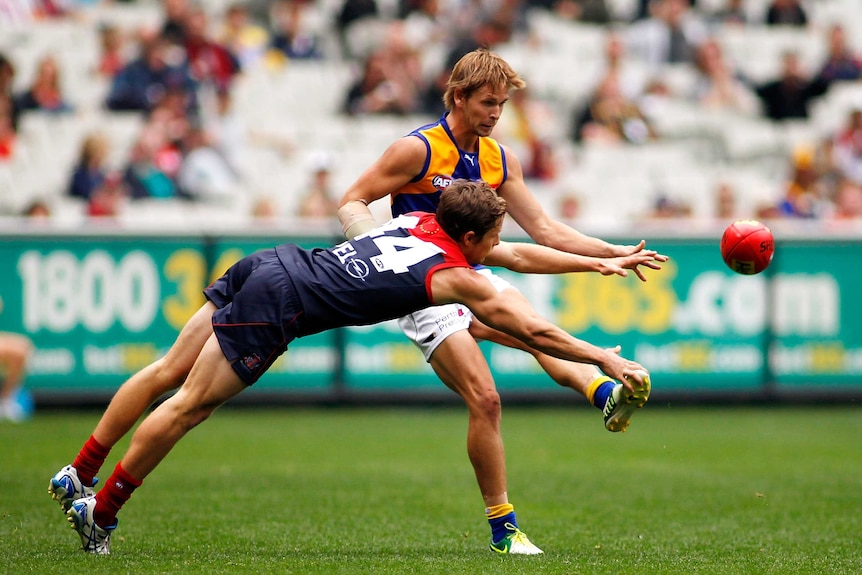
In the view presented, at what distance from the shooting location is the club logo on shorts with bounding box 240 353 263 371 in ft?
20.2

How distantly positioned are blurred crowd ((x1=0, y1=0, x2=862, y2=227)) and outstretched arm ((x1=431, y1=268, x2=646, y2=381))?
8747 millimetres

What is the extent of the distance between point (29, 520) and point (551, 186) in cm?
1072

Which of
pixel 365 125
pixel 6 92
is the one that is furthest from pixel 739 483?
pixel 6 92

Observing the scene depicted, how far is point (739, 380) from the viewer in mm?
14531

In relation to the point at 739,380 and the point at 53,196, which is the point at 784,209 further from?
the point at 53,196

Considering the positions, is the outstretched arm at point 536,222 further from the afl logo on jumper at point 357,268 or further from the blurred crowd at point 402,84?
the blurred crowd at point 402,84

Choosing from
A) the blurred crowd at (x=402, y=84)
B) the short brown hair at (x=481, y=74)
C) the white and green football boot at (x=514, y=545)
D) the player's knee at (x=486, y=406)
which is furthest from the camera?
the blurred crowd at (x=402, y=84)

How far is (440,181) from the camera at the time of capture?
7000 millimetres

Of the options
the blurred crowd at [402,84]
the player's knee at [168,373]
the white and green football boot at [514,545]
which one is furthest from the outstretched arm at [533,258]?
the blurred crowd at [402,84]

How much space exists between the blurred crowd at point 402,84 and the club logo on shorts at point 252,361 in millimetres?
8572

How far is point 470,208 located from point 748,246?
1907mm

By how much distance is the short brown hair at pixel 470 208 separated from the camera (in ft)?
19.9

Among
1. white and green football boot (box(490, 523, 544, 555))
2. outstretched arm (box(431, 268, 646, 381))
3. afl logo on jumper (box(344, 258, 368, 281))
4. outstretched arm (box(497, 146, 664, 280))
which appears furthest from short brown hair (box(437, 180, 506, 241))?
white and green football boot (box(490, 523, 544, 555))

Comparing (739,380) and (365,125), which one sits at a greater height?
(365,125)
